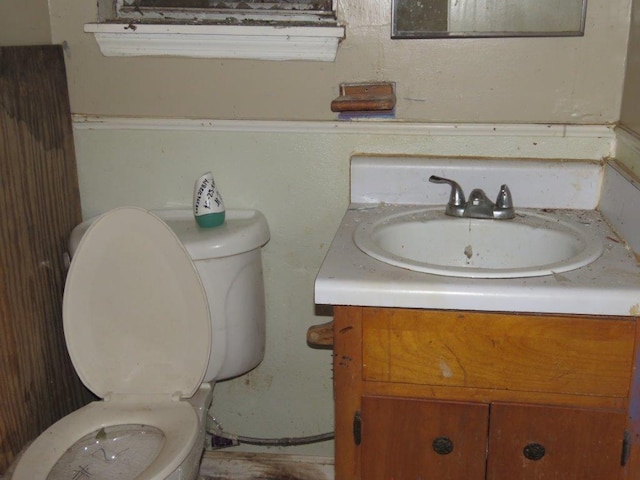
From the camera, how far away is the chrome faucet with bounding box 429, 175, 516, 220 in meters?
1.41

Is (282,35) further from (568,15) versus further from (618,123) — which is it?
(618,123)

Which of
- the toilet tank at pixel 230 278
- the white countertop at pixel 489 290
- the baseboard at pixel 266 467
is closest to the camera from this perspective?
the white countertop at pixel 489 290

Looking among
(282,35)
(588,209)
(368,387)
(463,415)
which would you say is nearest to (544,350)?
(463,415)

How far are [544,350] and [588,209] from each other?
1.71ft

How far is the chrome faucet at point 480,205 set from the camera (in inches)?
55.5

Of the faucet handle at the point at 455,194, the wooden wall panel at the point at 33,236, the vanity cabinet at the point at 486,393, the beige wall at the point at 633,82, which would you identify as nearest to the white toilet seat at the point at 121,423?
the wooden wall panel at the point at 33,236

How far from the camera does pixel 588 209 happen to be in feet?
4.90

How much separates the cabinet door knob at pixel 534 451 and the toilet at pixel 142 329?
0.65m

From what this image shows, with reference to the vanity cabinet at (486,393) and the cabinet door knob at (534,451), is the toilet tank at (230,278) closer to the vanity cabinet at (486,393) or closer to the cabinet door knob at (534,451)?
the vanity cabinet at (486,393)

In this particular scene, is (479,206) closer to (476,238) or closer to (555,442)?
(476,238)

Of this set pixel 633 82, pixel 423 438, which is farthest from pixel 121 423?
pixel 633 82

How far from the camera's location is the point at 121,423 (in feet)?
4.70

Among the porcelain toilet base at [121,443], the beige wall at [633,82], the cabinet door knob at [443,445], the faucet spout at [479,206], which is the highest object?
the beige wall at [633,82]

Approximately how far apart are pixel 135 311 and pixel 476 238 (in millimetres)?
754
